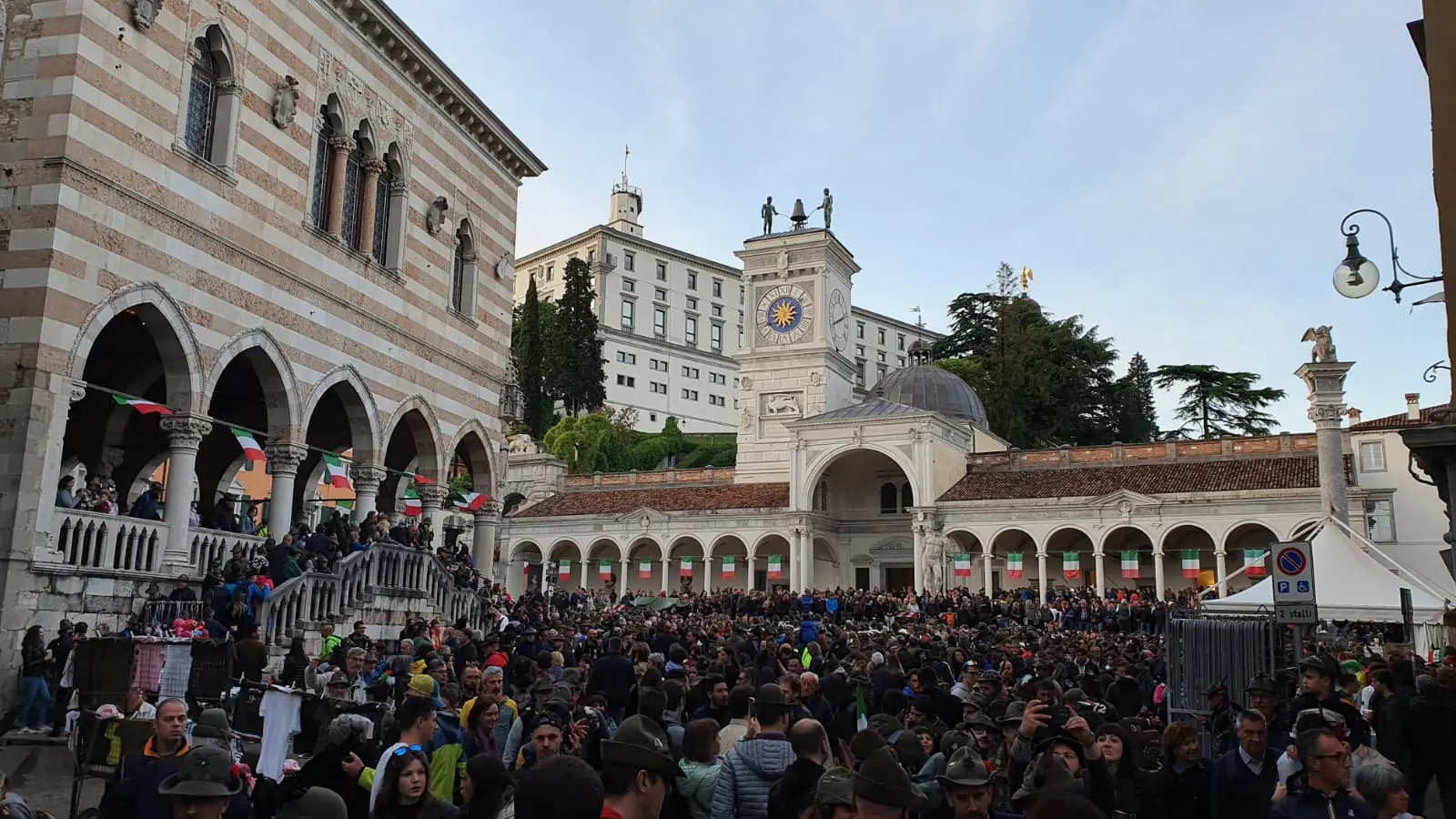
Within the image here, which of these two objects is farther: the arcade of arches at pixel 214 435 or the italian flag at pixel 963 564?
the italian flag at pixel 963 564

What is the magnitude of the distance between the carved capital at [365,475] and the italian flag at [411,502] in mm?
2541

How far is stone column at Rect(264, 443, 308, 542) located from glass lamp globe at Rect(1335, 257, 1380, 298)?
47.1 feet

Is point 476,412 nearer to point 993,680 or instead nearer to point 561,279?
point 993,680

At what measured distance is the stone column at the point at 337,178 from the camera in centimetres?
1912

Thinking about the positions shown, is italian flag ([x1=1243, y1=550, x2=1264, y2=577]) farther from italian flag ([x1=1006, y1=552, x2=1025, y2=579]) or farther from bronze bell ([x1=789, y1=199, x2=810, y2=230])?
bronze bell ([x1=789, y1=199, x2=810, y2=230])

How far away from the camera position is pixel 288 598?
15336mm

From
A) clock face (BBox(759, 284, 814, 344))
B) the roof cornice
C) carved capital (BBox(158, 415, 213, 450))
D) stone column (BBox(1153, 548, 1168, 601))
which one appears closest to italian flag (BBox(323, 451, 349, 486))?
carved capital (BBox(158, 415, 213, 450))

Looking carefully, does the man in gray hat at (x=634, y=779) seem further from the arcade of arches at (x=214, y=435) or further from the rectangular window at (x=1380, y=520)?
the rectangular window at (x=1380, y=520)

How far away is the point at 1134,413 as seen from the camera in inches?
2248

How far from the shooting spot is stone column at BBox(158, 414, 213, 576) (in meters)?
15.1

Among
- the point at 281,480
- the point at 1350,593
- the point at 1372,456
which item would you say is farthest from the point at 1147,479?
the point at 281,480

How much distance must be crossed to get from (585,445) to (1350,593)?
166 ft

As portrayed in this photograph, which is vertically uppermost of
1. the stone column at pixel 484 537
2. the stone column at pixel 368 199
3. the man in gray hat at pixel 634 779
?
the stone column at pixel 368 199

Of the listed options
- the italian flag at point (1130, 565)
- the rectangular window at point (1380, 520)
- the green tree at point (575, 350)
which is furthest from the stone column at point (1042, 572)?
the green tree at point (575, 350)
